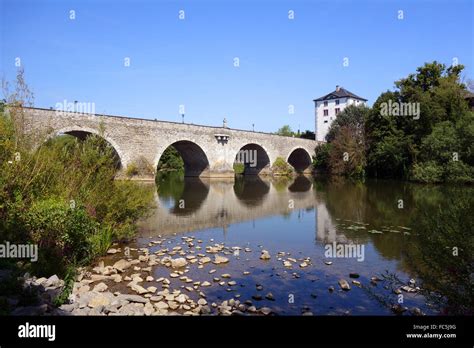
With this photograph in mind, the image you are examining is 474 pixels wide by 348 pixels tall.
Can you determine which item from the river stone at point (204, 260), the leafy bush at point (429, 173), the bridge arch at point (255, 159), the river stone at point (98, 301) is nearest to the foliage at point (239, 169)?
the bridge arch at point (255, 159)

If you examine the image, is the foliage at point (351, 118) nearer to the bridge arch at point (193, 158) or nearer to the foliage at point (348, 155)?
the foliage at point (348, 155)

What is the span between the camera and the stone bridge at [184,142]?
26812mm

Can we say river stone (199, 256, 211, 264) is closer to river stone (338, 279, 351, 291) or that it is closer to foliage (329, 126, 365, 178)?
river stone (338, 279, 351, 291)

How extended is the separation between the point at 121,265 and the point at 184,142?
30943 millimetres

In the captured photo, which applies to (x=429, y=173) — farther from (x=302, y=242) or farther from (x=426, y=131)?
(x=302, y=242)

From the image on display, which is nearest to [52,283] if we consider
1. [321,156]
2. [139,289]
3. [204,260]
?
[139,289]

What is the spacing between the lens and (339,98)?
68.2 metres

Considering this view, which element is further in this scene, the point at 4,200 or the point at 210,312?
the point at 4,200

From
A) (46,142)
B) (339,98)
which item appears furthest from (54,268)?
(339,98)

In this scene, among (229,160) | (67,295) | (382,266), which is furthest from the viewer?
(229,160)

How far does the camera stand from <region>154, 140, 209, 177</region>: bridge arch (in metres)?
39.6

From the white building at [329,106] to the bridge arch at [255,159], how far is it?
19931 millimetres

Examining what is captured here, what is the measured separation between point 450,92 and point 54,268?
37.0m
